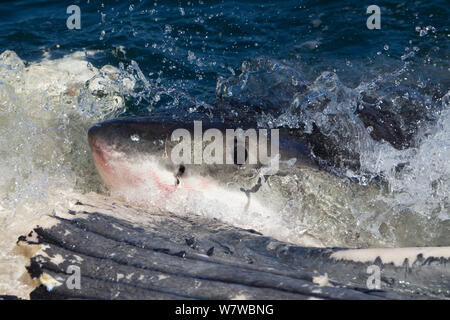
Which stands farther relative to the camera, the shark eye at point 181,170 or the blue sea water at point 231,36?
the blue sea water at point 231,36

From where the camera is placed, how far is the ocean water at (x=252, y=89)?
258 centimetres

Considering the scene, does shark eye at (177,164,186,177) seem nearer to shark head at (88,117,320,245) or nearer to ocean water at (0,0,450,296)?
shark head at (88,117,320,245)

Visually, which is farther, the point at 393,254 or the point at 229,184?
the point at 229,184

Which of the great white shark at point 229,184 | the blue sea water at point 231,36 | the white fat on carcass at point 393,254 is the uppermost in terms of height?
the blue sea water at point 231,36

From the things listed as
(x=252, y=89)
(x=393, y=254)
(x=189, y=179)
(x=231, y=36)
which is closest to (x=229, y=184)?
(x=189, y=179)

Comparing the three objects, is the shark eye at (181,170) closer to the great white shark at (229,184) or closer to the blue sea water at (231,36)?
the great white shark at (229,184)

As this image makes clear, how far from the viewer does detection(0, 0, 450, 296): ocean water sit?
258 cm

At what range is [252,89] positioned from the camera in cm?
370

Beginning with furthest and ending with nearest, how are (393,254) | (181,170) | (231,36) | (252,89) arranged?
(231,36) → (252,89) → (181,170) → (393,254)

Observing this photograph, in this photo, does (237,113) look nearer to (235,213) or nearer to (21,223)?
(235,213)

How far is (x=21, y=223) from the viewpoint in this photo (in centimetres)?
213

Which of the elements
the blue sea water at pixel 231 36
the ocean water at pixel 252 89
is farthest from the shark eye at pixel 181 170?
the blue sea water at pixel 231 36

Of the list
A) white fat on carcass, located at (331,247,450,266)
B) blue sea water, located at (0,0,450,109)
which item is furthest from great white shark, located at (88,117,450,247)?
Answer: blue sea water, located at (0,0,450,109)

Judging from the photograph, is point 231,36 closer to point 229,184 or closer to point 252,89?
point 252,89
